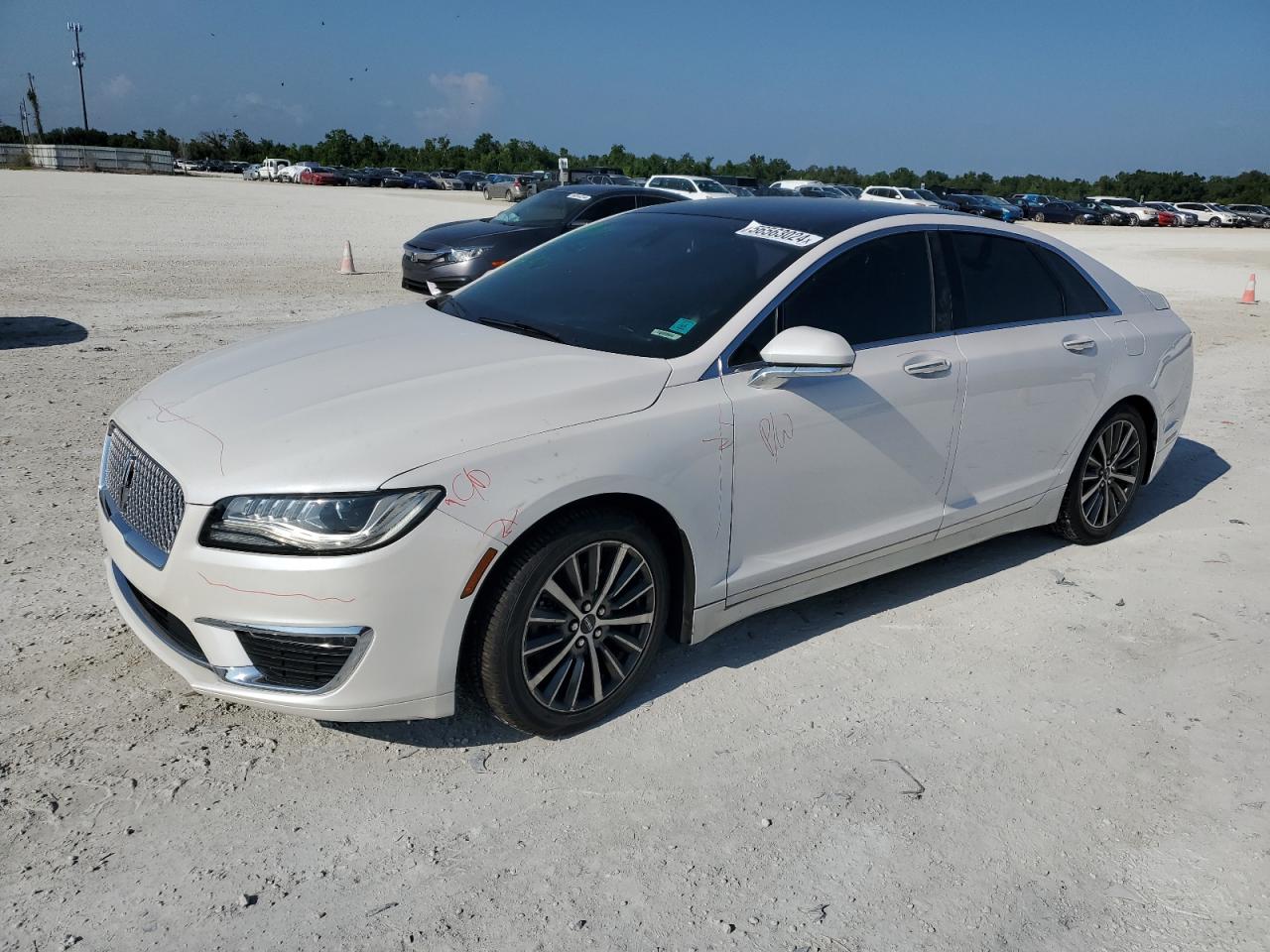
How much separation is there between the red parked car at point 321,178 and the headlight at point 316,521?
66.3 m

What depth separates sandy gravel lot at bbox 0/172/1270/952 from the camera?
8.66ft

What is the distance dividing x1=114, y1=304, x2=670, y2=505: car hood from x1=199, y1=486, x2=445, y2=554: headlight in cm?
4

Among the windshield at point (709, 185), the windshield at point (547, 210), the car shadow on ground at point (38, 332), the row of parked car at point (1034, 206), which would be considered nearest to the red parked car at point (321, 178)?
the row of parked car at point (1034, 206)

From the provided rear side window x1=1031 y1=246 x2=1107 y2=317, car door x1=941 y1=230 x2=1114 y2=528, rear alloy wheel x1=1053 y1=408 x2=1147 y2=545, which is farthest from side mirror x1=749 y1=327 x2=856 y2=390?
rear alloy wheel x1=1053 y1=408 x2=1147 y2=545

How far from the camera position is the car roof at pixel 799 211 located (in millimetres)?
4168

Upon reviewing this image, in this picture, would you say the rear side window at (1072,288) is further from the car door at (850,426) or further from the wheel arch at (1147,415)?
the car door at (850,426)

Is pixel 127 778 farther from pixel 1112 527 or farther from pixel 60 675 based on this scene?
pixel 1112 527

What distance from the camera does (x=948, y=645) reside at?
4188 millimetres

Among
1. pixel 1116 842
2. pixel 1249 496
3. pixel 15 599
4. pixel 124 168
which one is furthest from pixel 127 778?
pixel 124 168

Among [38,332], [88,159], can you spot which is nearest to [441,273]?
[38,332]

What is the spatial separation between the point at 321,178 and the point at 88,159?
53.7ft

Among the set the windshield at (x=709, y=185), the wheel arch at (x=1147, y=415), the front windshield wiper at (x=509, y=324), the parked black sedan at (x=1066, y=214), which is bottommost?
the parked black sedan at (x=1066, y=214)

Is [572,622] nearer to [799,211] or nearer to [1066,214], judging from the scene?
[799,211]

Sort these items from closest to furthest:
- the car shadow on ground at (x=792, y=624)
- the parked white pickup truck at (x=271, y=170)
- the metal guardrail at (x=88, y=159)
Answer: the car shadow on ground at (x=792, y=624)
the metal guardrail at (x=88, y=159)
the parked white pickup truck at (x=271, y=170)
